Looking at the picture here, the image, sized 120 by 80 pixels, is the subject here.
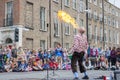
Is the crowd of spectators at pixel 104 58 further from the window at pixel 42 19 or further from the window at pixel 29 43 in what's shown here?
the window at pixel 42 19

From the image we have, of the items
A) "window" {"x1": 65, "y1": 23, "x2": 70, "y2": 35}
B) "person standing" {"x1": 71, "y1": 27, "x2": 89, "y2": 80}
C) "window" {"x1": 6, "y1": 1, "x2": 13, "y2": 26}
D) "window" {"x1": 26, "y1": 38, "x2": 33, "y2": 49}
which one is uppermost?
"window" {"x1": 6, "y1": 1, "x2": 13, "y2": 26}

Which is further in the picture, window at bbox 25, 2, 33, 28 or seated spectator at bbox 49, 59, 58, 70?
window at bbox 25, 2, 33, 28

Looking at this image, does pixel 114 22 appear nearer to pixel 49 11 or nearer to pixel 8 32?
pixel 49 11

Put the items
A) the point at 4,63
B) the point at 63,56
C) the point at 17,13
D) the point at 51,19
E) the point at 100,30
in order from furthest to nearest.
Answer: the point at 100,30
the point at 51,19
the point at 17,13
the point at 63,56
the point at 4,63

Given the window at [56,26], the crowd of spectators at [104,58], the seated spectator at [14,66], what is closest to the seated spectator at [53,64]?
the seated spectator at [14,66]

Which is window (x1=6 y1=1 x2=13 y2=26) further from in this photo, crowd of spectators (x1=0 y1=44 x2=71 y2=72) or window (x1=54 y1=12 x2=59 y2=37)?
crowd of spectators (x1=0 y1=44 x2=71 y2=72)

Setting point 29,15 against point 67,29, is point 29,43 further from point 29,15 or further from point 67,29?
point 67,29

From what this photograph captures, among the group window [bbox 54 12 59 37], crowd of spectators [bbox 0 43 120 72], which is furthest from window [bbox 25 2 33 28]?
crowd of spectators [bbox 0 43 120 72]

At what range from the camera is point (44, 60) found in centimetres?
2530

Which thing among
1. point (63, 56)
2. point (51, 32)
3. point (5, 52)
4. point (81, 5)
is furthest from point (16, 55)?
point (81, 5)

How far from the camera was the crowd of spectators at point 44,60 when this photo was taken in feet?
77.1

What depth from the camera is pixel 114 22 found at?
6391cm

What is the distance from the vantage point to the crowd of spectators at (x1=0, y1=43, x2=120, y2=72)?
23.5 meters

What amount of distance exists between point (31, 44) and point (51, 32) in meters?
4.04
